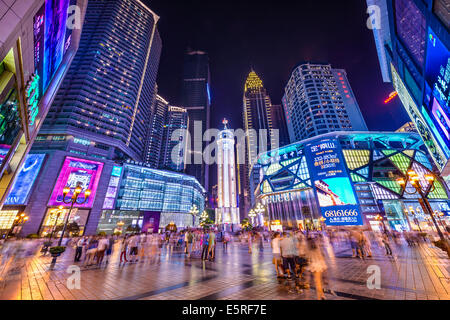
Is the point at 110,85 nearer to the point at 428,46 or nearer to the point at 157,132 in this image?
the point at 157,132

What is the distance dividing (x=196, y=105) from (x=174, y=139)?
54.8m

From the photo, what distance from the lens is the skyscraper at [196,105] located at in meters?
160

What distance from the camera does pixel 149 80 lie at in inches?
3278

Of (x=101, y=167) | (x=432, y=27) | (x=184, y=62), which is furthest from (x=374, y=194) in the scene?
(x=184, y=62)

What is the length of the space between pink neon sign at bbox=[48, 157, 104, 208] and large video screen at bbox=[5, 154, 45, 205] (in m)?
4.22

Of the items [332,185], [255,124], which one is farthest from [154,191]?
[255,124]

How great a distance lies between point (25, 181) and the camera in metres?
37.9

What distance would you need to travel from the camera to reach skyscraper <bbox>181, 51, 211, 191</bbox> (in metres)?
160

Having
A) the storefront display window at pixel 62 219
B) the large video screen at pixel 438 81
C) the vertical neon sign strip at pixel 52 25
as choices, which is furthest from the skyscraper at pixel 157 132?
the large video screen at pixel 438 81

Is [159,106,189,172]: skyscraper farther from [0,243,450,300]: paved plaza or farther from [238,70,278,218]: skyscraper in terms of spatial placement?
[0,243,450,300]: paved plaza

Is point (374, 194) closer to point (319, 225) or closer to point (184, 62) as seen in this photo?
point (319, 225)

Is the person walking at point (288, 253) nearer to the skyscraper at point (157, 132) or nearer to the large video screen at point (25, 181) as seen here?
the large video screen at point (25, 181)

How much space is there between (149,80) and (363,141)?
93537mm

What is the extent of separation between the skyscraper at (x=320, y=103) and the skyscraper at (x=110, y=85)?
7084 centimetres
